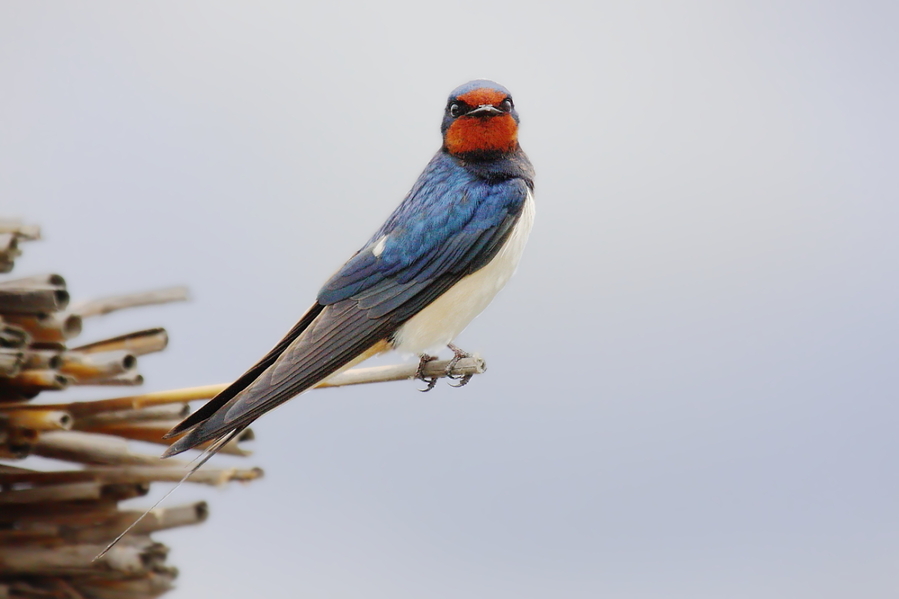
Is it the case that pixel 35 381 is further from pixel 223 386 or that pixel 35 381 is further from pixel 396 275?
pixel 396 275

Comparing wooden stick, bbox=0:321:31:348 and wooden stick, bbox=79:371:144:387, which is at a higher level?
wooden stick, bbox=0:321:31:348

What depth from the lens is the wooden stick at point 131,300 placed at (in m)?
1.88

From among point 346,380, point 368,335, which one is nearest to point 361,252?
point 368,335

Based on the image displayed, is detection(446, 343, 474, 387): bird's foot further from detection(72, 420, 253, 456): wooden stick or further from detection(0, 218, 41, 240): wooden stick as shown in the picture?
detection(0, 218, 41, 240): wooden stick

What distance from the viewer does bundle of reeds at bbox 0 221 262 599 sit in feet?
5.11

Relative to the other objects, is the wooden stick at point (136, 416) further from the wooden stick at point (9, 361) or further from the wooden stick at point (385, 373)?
the wooden stick at point (385, 373)

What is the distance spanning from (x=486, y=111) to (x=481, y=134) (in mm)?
80

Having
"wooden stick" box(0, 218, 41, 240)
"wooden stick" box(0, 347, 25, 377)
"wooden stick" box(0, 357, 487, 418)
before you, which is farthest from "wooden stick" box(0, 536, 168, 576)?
"wooden stick" box(0, 218, 41, 240)

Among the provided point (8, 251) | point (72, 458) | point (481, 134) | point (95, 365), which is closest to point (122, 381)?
point (95, 365)

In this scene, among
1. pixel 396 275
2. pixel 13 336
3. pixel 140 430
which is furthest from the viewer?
pixel 140 430

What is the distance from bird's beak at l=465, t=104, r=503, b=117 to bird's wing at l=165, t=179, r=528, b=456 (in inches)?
5.2

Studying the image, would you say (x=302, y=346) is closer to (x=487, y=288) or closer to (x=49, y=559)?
(x=487, y=288)

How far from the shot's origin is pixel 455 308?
166 cm

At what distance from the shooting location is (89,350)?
1709mm
